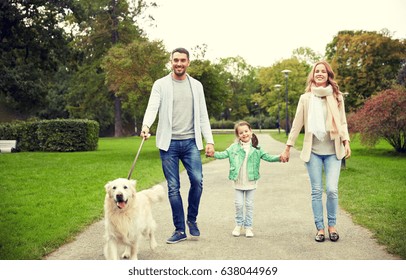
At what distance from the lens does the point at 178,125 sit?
4.41 metres

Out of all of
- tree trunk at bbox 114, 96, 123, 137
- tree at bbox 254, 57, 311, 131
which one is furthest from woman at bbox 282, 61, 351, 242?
tree at bbox 254, 57, 311, 131

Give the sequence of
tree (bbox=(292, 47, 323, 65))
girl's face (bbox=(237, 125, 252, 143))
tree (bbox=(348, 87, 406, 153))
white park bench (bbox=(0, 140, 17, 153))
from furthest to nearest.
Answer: tree (bbox=(292, 47, 323, 65)), white park bench (bbox=(0, 140, 17, 153)), tree (bbox=(348, 87, 406, 153)), girl's face (bbox=(237, 125, 252, 143))

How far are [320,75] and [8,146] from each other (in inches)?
611

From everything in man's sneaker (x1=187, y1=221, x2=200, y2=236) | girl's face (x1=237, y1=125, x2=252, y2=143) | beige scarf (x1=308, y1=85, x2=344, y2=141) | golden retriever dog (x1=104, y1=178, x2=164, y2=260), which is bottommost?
man's sneaker (x1=187, y1=221, x2=200, y2=236)

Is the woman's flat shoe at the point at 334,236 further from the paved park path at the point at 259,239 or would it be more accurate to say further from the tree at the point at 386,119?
the tree at the point at 386,119

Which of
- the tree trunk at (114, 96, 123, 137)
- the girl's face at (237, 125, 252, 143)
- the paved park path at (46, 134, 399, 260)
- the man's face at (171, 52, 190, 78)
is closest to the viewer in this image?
the paved park path at (46, 134, 399, 260)

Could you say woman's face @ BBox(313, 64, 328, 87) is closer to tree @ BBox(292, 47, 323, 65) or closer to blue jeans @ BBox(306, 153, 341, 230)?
blue jeans @ BBox(306, 153, 341, 230)

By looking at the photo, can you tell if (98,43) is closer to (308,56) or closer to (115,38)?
(115,38)

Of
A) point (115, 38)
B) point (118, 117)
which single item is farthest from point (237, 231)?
point (118, 117)

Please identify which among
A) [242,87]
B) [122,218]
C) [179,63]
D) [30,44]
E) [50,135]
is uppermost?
[30,44]

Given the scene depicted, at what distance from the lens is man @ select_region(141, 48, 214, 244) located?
4.36m

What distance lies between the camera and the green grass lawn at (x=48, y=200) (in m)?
4.49

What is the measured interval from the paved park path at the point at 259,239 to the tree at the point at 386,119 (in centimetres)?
719
